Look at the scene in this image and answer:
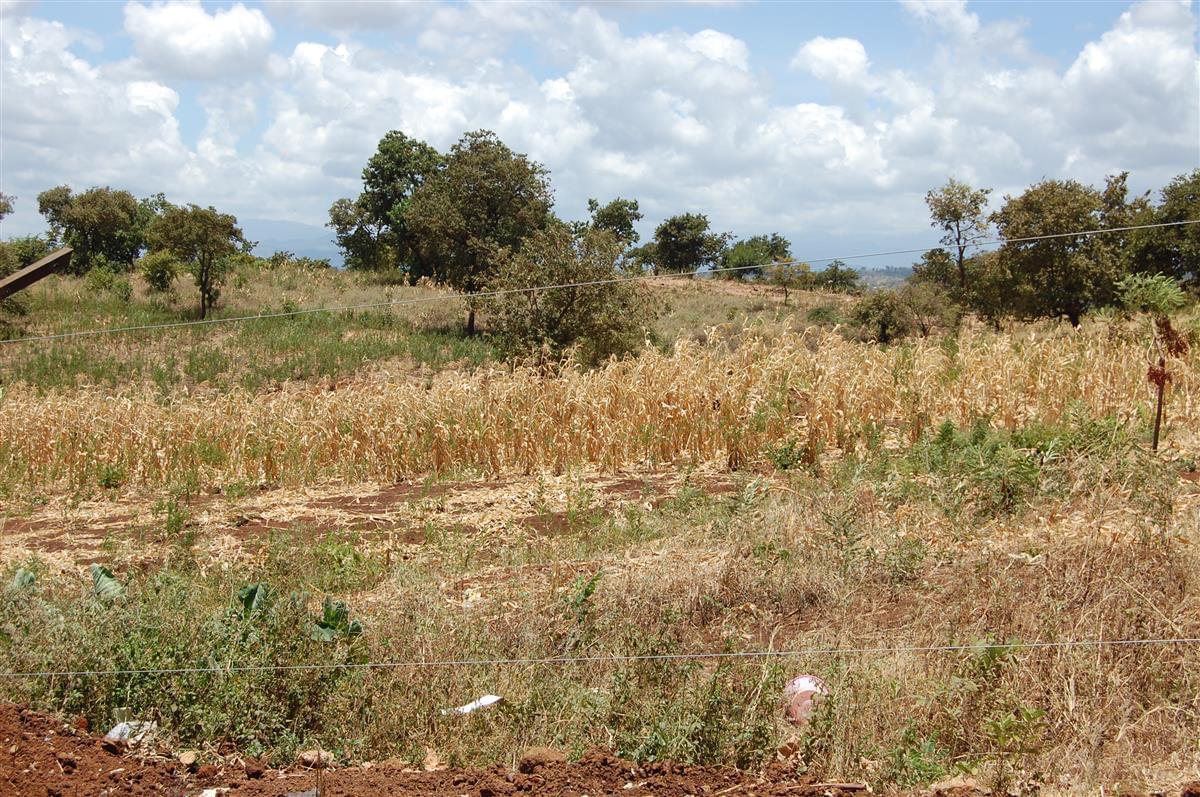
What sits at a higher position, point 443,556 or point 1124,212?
point 1124,212

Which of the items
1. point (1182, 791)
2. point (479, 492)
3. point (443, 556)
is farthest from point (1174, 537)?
point (479, 492)

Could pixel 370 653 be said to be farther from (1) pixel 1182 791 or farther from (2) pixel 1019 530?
(2) pixel 1019 530

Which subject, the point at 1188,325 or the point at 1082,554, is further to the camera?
the point at 1188,325

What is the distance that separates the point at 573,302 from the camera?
17.0 metres

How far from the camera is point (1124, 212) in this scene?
1777 centimetres

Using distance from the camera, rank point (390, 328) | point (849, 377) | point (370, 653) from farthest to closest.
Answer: point (390, 328) → point (849, 377) → point (370, 653)

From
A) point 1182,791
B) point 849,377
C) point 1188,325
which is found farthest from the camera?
point 1188,325

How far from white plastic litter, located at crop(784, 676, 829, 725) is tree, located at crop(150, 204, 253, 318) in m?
25.1

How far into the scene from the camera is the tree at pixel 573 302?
55.7 feet

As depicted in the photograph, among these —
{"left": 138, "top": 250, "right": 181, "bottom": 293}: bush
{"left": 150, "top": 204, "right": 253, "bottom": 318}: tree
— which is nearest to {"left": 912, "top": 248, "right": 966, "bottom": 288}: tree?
{"left": 150, "top": 204, "right": 253, "bottom": 318}: tree

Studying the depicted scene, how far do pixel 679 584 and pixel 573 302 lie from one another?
12.2 metres

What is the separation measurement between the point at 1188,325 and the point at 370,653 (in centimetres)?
1031

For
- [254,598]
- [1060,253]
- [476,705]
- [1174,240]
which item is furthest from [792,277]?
[476,705]

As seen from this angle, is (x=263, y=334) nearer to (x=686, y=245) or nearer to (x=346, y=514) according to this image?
(x=346, y=514)
